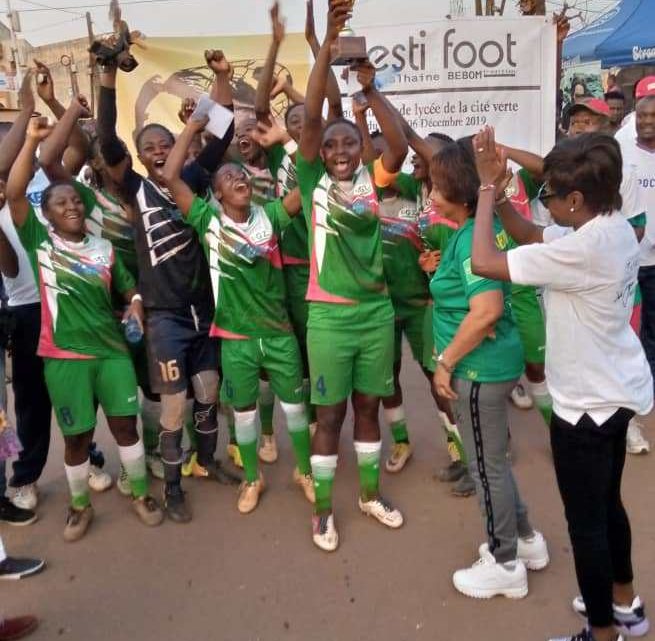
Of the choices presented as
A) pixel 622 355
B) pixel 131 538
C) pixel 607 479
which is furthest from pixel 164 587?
pixel 622 355

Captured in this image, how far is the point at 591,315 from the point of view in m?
2.18

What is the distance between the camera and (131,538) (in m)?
3.52

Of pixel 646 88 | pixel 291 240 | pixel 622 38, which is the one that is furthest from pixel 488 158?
pixel 622 38

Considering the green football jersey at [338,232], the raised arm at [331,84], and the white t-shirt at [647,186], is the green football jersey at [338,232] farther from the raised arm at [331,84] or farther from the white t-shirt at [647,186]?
the white t-shirt at [647,186]

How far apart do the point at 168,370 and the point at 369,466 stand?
1.18m

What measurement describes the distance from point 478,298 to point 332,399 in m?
1.12

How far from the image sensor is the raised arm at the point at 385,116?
10.5 feet

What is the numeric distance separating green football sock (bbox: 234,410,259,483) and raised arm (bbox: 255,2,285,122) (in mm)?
1741

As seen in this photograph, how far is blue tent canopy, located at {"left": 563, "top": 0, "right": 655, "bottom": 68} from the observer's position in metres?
12.2

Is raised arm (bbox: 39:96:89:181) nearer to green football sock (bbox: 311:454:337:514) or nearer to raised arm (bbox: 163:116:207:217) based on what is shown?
raised arm (bbox: 163:116:207:217)

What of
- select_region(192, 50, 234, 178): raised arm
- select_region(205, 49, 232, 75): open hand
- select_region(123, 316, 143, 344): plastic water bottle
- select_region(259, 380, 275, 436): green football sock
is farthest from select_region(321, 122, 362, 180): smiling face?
select_region(259, 380, 275, 436): green football sock

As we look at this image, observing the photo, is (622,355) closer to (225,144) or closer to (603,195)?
(603,195)

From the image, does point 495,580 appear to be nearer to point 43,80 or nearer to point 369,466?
point 369,466

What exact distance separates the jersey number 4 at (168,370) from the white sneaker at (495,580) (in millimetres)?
1795
